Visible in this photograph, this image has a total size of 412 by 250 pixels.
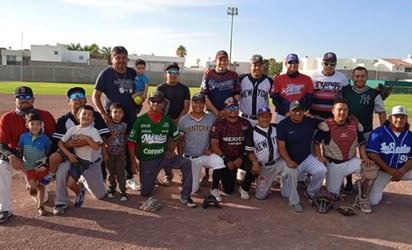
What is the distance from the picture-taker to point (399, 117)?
5.39m

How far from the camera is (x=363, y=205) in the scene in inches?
213

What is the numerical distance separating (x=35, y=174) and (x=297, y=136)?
3.69 meters

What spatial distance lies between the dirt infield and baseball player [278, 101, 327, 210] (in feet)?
1.66

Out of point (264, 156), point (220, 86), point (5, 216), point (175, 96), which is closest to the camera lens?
point (5, 216)

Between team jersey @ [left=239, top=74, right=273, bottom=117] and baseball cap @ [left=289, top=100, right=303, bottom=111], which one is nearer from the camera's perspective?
baseball cap @ [left=289, top=100, right=303, bottom=111]

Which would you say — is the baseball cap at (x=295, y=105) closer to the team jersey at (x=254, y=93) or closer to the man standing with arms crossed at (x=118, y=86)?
the team jersey at (x=254, y=93)

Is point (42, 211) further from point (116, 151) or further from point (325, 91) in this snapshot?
point (325, 91)

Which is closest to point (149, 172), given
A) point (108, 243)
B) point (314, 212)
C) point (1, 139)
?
point (108, 243)

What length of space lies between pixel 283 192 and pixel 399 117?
201 centimetres

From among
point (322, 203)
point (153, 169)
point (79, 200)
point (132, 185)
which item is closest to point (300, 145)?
point (322, 203)

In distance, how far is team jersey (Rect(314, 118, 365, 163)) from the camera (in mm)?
5629

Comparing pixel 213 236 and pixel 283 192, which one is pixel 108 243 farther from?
pixel 283 192

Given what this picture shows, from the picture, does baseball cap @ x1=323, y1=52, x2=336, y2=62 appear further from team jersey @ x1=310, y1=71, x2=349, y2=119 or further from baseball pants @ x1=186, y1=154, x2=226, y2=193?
baseball pants @ x1=186, y1=154, x2=226, y2=193

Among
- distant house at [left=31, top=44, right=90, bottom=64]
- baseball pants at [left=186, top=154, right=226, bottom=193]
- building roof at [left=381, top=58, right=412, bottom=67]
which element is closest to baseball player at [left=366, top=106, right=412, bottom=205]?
baseball pants at [left=186, top=154, right=226, bottom=193]
